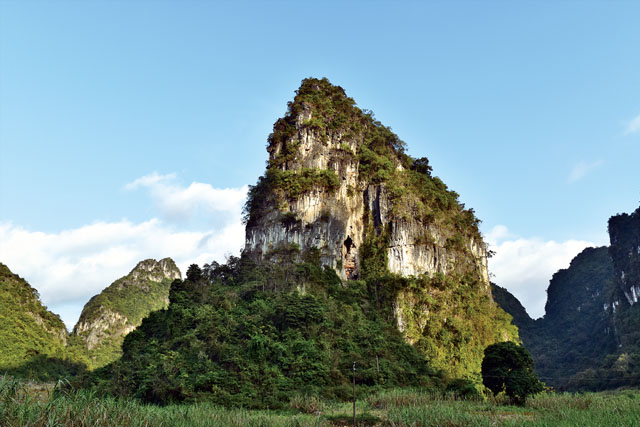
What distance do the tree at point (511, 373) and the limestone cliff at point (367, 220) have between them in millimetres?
8155

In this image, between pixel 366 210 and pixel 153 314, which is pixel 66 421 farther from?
pixel 366 210

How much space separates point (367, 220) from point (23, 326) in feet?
113

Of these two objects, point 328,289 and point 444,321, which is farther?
point 444,321

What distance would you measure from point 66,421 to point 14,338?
Answer: 135 ft

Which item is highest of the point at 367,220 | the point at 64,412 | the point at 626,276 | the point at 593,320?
the point at 367,220

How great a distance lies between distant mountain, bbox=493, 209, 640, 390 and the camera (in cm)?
4575

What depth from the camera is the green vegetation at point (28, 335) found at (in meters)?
39.0

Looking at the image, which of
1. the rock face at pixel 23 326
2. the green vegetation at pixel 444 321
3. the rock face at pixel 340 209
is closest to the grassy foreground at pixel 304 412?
the green vegetation at pixel 444 321

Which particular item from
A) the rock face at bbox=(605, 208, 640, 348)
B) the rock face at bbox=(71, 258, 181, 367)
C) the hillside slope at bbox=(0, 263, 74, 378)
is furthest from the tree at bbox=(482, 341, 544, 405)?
the rock face at bbox=(71, 258, 181, 367)

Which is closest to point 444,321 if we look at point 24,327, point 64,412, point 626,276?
point 64,412

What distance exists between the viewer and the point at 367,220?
127 ft

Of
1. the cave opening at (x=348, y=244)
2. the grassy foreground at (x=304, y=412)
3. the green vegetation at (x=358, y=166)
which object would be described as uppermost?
the green vegetation at (x=358, y=166)

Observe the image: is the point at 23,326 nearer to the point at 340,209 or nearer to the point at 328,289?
the point at 328,289

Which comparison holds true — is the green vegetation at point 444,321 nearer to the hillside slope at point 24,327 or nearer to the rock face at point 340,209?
the rock face at point 340,209
